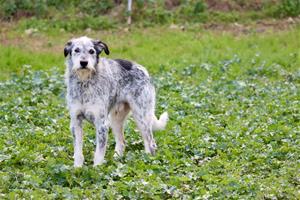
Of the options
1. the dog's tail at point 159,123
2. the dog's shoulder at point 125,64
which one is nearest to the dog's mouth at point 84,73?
the dog's shoulder at point 125,64

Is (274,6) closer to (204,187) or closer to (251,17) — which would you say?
(251,17)

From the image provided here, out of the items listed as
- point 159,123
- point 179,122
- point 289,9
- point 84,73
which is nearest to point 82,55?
point 84,73

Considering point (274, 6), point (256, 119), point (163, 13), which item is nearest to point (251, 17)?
point (274, 6)

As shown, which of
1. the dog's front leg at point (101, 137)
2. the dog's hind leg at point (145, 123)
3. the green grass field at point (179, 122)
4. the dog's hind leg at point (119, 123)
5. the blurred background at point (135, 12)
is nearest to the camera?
the green grass field at point (179, 122)

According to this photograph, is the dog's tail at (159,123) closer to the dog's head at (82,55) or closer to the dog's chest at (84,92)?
the dog's chest at (84,92)

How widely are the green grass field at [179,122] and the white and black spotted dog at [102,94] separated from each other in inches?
13.6

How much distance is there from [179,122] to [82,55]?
3.57 m

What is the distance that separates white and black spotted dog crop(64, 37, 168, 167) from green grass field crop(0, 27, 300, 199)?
0.35 metres

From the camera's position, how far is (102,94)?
1058cm

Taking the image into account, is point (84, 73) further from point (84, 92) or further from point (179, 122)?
point (179, 122)

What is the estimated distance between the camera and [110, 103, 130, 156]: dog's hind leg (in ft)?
37.5

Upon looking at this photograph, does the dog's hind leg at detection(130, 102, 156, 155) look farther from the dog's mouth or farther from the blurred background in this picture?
the blurred background

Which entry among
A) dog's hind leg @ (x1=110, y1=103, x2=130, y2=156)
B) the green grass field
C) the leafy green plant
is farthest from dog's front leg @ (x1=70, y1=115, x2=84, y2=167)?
the leafy green plant

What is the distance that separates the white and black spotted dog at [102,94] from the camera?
1038cm
